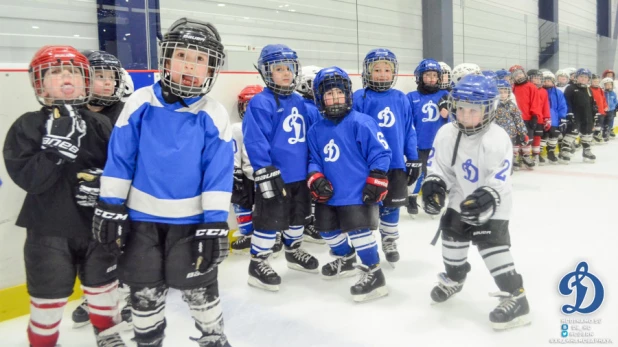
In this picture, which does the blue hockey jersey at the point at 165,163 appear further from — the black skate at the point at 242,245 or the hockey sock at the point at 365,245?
the black skate at the point at 242,245

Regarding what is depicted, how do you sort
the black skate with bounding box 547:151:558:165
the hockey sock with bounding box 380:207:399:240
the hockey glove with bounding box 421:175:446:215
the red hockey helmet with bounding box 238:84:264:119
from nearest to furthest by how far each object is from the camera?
the hockey glove with bounding box 421:175:446:215 < the hockey sock with bounding box 380:207:399:240 < the red hockey helmet with bounding box 238:84:264:119 < the black skate with bounding box 547:151:558:165

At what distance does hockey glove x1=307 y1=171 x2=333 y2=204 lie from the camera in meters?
2.59

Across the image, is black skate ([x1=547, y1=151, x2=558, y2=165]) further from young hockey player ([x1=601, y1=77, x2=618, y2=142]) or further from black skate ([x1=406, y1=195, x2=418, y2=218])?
black skate ([x1=406, y1=195, x2=418, y2=218])

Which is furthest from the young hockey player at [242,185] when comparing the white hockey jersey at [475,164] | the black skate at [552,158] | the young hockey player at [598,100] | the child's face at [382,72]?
the young hockey player at [598,100]

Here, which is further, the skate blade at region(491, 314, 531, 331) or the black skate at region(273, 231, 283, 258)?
the black skate at region(273, 231, 283, 258)

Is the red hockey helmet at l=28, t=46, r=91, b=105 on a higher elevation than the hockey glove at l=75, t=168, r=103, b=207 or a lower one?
higher

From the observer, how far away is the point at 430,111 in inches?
171

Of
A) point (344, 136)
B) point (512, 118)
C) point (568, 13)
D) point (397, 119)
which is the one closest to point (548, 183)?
point (512, 118)

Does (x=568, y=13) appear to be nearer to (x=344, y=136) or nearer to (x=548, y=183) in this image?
(x=548, y=183)

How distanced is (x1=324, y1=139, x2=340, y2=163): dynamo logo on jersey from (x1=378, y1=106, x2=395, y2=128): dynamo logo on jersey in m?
0.67

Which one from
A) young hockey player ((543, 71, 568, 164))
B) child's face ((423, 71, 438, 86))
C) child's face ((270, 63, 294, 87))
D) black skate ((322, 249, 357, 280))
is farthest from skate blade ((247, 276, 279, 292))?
young hockey player ((543, 71, 568, 164))

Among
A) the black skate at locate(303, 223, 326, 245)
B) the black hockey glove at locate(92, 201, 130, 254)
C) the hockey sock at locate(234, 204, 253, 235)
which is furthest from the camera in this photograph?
the black skate at locate(303, 223, 326, 245)

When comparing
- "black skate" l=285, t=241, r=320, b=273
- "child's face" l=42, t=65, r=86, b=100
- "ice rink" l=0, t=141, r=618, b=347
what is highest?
"child's face" l=42, t=65, r=86, b=100

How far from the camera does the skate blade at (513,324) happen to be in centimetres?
221
